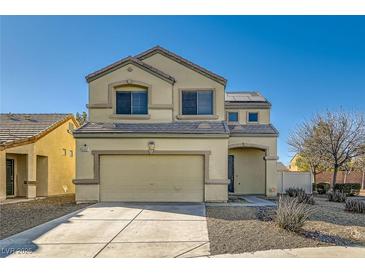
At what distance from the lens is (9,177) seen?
16.1 m

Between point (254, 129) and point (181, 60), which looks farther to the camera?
point (254, 129)

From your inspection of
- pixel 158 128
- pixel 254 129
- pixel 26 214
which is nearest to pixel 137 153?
pixel 158 128

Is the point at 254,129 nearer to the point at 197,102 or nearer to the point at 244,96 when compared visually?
the point at 244,96

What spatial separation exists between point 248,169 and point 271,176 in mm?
1558

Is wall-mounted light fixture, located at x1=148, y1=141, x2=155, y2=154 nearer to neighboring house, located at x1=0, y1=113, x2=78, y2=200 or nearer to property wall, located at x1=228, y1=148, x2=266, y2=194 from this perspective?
property wall, located at x1=228, y1=148, x2=266, y2=194

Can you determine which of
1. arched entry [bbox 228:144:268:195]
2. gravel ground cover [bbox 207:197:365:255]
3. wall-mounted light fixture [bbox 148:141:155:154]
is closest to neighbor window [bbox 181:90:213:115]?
wall-mounted light fixture [bbox 148:141:155:154]

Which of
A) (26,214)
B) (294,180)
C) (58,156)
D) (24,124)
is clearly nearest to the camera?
(26,214)

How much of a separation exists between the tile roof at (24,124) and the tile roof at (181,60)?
23.5ft

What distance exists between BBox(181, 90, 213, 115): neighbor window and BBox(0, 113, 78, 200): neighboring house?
8.55 metres

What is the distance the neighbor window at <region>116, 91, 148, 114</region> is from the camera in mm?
14953

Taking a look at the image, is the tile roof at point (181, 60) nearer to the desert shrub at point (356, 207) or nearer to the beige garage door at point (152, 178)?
the beige garage door at point (152, 178)
